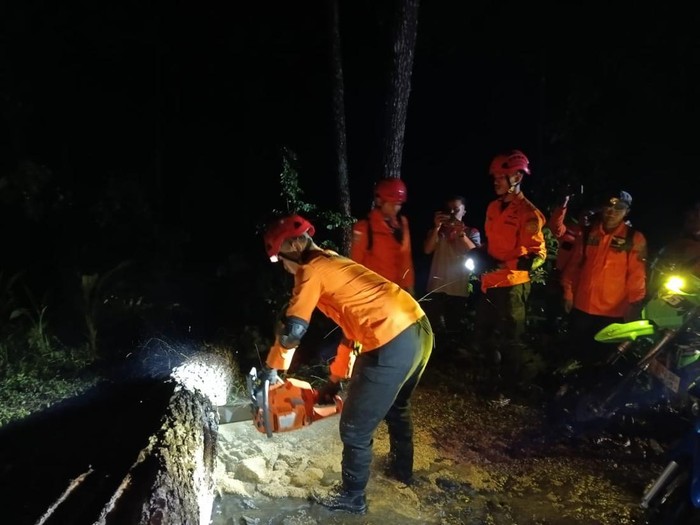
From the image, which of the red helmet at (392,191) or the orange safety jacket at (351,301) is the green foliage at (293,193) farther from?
the orange safety jacket at (351,301)

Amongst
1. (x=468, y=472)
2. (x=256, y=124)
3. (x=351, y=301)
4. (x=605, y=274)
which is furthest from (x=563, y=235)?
(x=256, y=124)

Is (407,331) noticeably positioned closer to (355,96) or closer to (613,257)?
(613,257)

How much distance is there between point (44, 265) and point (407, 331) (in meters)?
6.89

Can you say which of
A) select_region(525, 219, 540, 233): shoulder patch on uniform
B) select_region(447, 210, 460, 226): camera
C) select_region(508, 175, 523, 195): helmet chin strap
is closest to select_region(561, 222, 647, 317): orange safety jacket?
select_region(525, 219, 540, 233): shoulder patch on uniform

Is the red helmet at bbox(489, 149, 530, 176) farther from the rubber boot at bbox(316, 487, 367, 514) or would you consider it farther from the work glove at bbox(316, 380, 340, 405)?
the rubber boot at bbox(316, 487, 367, 514)

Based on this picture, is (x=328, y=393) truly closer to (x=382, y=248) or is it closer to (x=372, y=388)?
(x=372, y=388)

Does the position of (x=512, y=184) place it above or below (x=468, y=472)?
above

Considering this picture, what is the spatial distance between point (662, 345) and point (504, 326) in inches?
55.0

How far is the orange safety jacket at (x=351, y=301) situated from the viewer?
2.93m

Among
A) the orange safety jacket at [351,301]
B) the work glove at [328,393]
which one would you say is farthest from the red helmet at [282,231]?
the work glove at [328,393]

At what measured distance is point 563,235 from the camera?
498 cm

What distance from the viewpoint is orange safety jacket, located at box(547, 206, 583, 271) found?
4.76m

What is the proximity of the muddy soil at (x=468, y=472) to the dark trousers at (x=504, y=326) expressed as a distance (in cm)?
41

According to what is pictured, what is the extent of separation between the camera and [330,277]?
2.96m
